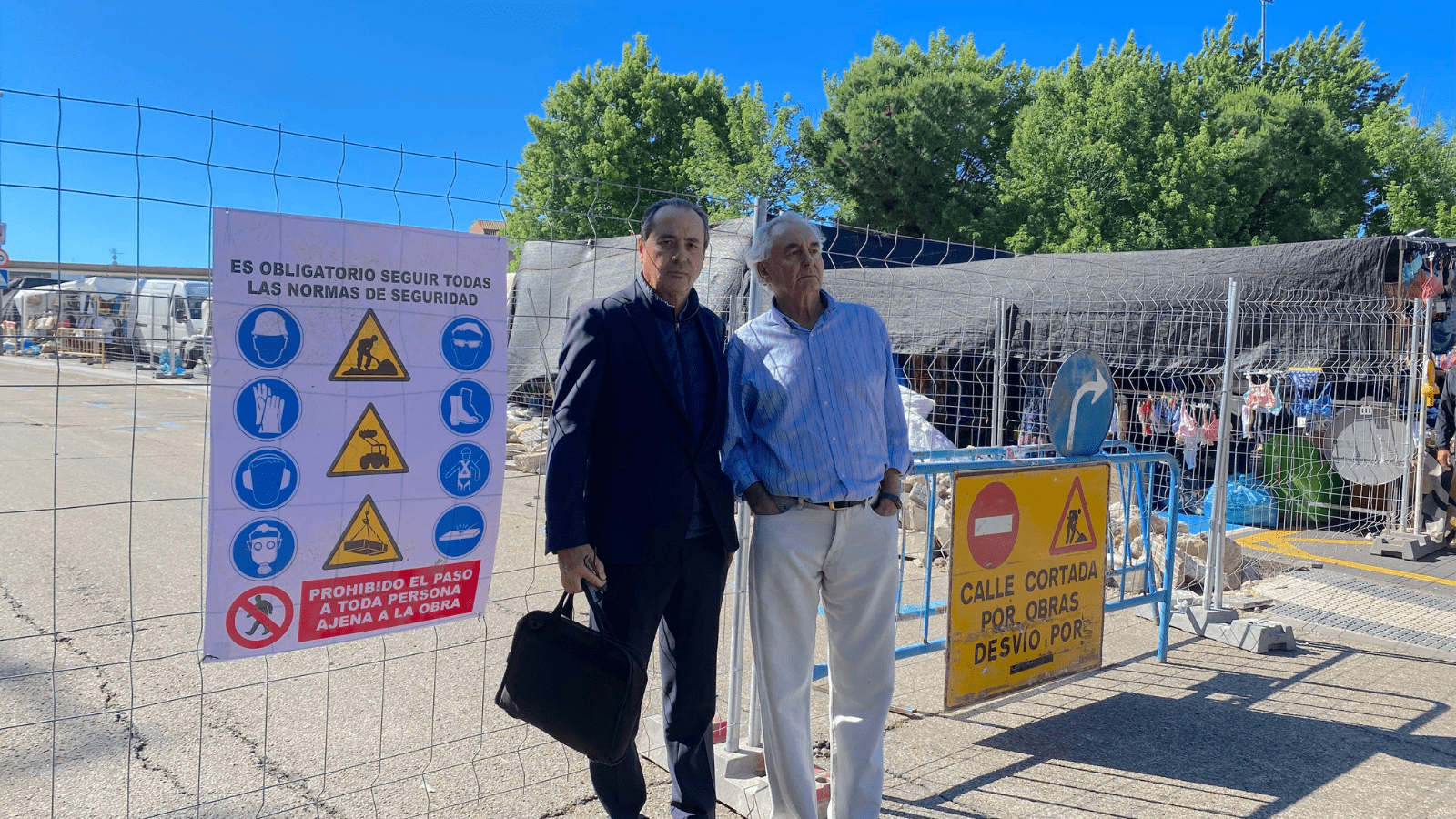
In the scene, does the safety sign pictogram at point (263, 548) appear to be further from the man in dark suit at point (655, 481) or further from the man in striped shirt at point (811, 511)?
the man in striped shirt at point (811, 511)

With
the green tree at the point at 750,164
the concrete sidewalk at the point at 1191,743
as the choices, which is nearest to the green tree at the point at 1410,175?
the green tree at the point at 750,164

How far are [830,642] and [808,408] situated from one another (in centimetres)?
79

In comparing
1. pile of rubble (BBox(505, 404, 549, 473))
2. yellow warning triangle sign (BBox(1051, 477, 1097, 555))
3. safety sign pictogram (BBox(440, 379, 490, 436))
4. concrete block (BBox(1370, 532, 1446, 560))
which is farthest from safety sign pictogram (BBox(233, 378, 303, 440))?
concrete block (BBox(1370, 532, 1446, 560))

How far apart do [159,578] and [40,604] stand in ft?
2.26

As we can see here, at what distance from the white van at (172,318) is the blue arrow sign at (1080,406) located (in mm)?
3336

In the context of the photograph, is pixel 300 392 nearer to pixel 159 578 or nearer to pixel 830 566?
pixel 830 566

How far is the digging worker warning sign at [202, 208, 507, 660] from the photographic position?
2.44 metres

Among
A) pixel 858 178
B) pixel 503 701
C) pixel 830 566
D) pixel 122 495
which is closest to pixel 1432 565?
pixel 830 566

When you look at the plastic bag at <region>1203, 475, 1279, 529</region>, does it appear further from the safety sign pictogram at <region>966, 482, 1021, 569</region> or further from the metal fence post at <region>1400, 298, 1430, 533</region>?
the safety sign pictogram at <region>966, 482, 1021, 569</region>

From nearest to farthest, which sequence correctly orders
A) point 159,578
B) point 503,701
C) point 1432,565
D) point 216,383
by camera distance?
1. point 216,383
2. point 503,701
3. point 159,578
4. point 1432,565

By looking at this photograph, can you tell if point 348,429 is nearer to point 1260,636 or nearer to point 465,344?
point 465,344

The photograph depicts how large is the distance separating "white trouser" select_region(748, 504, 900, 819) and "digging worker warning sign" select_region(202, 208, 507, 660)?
938mm

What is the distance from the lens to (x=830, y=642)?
2959 mm

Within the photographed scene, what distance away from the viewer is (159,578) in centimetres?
606
